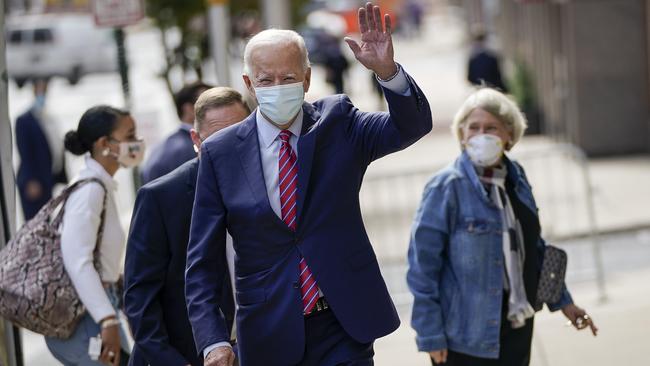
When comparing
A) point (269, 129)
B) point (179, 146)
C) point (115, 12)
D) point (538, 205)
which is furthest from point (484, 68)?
point (269, 129)

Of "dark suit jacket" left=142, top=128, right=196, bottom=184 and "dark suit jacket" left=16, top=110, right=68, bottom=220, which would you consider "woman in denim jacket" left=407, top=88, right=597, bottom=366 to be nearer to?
"dark suit jacket" left=142, top=128, right=196, bottom=184

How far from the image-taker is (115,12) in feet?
36.6

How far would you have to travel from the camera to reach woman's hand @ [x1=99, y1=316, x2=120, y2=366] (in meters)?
5.64

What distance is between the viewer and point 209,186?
14.8ft

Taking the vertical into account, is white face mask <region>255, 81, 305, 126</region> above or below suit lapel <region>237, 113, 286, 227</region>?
above

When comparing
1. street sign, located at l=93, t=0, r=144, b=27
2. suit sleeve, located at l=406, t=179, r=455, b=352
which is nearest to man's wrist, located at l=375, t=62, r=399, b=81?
suit sleeve, located at l=406, t=179, r=455, b=352

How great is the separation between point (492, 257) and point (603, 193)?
8978mm

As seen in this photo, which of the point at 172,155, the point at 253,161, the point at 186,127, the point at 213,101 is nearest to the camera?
the point at 253,161

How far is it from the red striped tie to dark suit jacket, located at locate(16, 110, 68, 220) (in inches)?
314

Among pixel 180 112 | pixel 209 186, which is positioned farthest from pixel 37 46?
pixel 209 186

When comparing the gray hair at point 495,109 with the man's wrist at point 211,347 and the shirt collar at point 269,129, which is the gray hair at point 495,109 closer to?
the shirt collar at point 269,129

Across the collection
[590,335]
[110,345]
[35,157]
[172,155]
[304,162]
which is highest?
[304,162]

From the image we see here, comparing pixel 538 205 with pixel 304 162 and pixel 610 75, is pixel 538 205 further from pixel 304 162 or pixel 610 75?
pixel 304 162

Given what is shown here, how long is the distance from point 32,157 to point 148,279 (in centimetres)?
757
